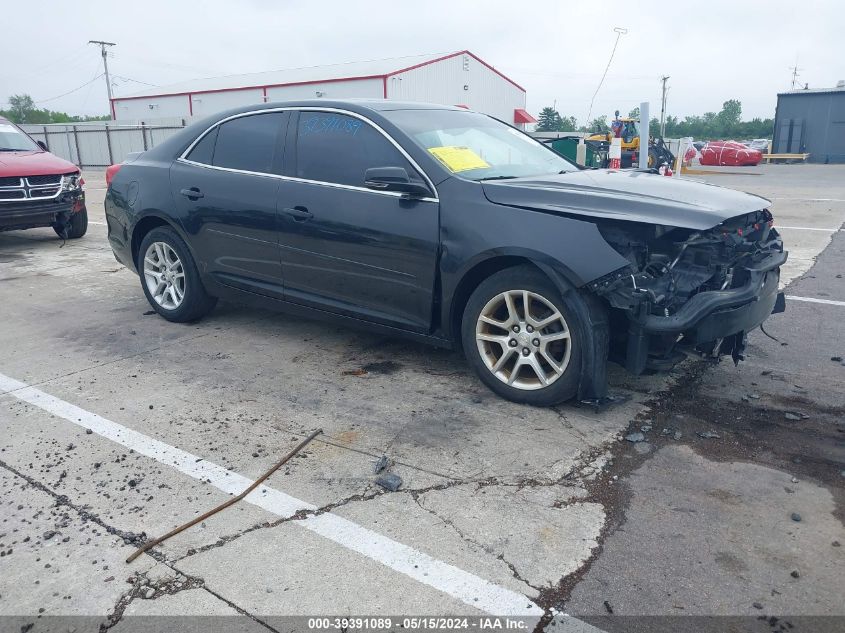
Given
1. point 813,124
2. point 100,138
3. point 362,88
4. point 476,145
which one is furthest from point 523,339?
point 813,124

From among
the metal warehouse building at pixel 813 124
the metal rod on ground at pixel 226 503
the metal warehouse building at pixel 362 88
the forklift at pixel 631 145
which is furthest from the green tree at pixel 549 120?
the metal rod on ground at pixel 226 503

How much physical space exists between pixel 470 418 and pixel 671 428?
3.60 ft

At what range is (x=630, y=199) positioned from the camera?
3848 mm

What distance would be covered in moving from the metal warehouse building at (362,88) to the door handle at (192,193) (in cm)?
2836

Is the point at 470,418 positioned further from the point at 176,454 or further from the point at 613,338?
the point at 176,454

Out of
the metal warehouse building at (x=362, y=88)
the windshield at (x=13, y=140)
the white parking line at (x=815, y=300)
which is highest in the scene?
the metal warehouse building at (x=362, y=88)

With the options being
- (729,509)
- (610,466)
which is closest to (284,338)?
(610,466)

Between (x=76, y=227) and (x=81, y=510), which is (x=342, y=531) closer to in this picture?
(x=81, y=510)

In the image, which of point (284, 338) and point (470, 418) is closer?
point (470, 418)

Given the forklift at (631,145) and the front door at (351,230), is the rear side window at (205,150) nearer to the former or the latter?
the front door at (351,230)

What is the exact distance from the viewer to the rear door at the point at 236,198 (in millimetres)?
5027

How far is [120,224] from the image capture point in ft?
20.3

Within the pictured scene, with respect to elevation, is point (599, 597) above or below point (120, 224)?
below

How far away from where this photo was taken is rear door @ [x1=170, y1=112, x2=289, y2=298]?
5027mm
